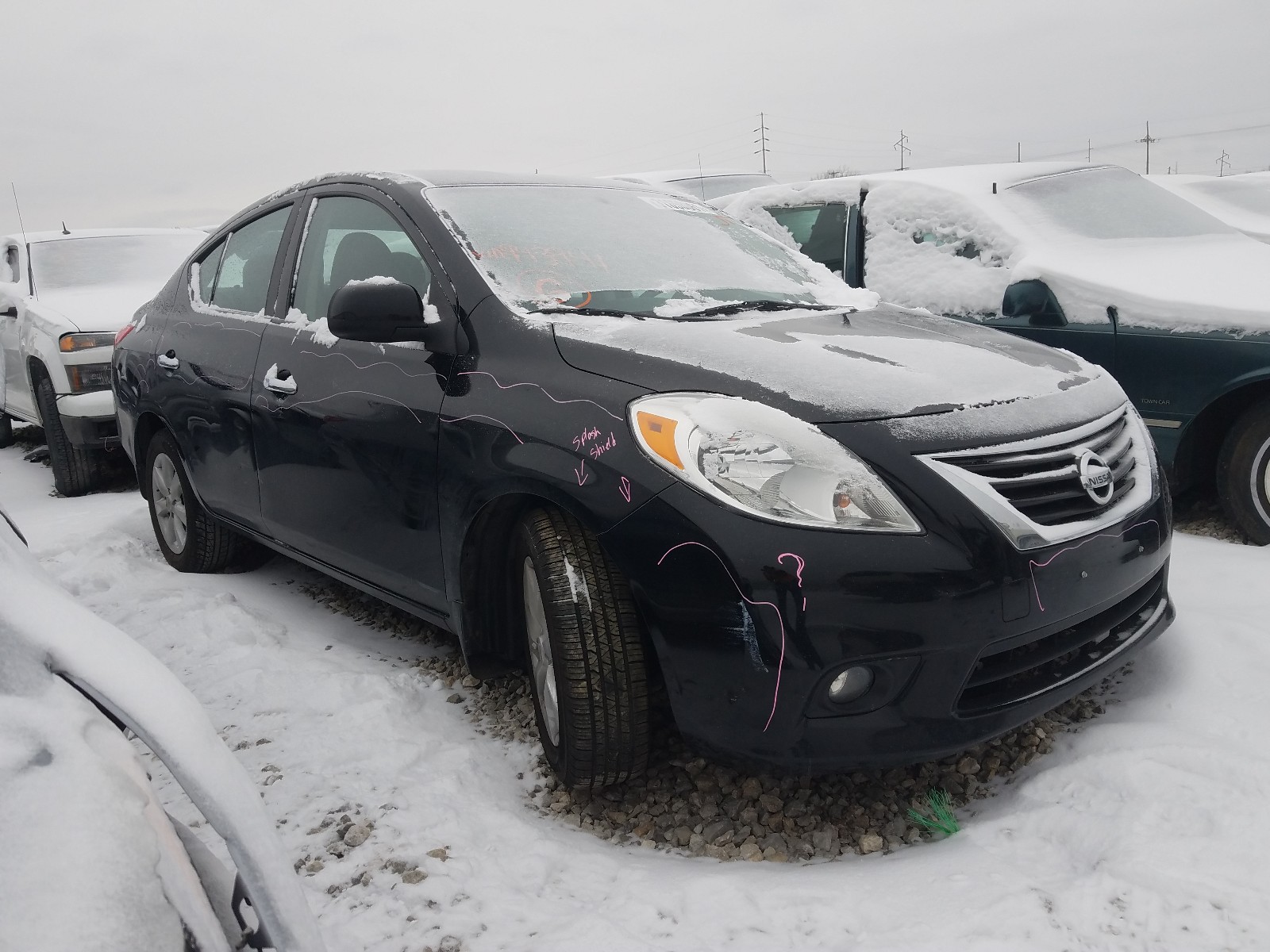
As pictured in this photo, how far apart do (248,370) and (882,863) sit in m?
2.62

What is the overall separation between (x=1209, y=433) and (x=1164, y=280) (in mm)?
669

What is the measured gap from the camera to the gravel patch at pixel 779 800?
90.4 inches

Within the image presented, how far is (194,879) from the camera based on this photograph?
1104 millimetres

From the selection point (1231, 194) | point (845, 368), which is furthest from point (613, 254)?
point (1231, 194)

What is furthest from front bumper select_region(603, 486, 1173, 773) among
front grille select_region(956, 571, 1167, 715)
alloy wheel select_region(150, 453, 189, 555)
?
alloy wheel select_region(150, 453, 189, 555)

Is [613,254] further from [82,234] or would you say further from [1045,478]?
[82,234]

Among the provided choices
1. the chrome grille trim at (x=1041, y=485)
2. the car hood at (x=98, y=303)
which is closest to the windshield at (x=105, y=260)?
the car hood at (x=98, y=303)

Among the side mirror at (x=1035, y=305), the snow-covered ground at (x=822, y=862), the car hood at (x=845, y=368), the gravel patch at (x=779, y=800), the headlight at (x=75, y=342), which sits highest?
the car hood at (x=845, y=368)

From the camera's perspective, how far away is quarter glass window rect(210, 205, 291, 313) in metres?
3.60

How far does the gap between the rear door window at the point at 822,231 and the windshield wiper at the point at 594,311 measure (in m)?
2.60

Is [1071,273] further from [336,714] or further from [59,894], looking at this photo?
[59,894]

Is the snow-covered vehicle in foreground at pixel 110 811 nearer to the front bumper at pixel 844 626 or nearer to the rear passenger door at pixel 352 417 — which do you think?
the front bumper at pixel 844 626

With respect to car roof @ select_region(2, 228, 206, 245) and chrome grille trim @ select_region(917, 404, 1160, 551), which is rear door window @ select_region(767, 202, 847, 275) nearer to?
chrome grille trim @ select_region(917, 404, 1160, 551)

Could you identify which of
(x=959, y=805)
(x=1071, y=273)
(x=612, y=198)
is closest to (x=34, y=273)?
(x=612, y=198)
